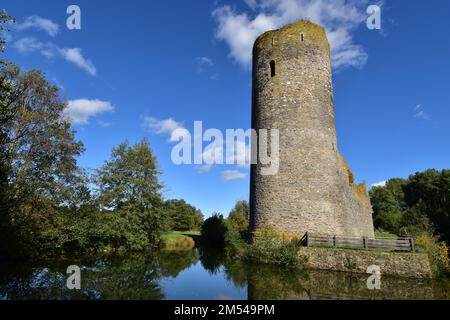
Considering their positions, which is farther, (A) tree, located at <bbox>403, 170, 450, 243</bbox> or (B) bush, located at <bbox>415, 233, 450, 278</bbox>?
(A) tree, located at <bbox>403, 170, 450, 243</bbox>

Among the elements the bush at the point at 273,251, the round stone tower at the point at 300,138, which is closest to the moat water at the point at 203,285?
the bush at the point at 273,251

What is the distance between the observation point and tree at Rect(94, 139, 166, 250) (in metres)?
19.1

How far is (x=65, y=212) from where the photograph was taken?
16000mm

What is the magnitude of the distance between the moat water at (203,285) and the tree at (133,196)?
6158 mm

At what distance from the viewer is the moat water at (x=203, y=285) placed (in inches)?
329

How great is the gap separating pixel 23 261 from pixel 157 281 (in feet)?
24.5

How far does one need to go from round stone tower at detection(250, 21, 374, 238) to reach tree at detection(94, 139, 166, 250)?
7876mm

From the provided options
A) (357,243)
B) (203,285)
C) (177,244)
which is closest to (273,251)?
(357,243)

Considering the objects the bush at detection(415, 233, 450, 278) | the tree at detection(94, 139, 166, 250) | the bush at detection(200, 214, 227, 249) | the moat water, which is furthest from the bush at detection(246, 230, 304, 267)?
the bush at detection(200, 214, 227, 249)

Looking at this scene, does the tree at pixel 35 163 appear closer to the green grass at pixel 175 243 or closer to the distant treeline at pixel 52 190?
the distant treeline at pixel 52 190

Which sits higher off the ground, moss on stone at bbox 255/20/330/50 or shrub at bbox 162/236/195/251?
moss on stone at bbox 255/20/330/50

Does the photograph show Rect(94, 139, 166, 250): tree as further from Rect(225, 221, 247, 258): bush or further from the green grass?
Rect(225, 221, 247, 258): bush

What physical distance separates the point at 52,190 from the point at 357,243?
14.8 m
